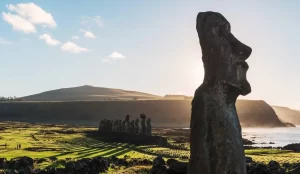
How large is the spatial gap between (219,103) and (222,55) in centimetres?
156

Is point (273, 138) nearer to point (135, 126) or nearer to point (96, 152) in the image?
point (135, 126)

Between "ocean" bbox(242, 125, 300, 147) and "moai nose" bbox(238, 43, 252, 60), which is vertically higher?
"moai nose" bbox(238, 43, 252, 60)

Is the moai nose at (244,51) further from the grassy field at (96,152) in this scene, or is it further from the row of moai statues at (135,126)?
the row of moai statues at (135,126)

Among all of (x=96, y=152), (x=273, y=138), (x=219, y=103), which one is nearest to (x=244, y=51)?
(x=219, y=103)

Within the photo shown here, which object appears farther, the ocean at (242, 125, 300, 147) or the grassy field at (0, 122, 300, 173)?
the ocean at (242, 125, 300, 147)

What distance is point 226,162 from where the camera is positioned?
42.3 feet

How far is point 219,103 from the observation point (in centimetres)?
1340

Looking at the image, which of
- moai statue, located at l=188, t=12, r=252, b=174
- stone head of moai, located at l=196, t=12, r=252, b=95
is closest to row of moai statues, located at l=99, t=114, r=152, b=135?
moai statue, located at l=188, t=12, r=252, b=174

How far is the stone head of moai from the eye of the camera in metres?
13.5

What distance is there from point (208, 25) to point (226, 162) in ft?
14.8

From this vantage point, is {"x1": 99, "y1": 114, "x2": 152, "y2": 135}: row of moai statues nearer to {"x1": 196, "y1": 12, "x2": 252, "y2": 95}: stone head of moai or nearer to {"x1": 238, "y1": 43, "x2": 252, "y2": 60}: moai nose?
{"x1": 196, "y1": 12, "x2": 252, "y2": 95}: stone head of moai

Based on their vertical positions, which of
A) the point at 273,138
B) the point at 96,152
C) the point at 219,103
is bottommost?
the point at 273,138

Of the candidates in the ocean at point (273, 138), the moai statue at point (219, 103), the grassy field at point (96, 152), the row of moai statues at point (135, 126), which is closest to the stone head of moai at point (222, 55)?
the moai statue at point (219, 103)

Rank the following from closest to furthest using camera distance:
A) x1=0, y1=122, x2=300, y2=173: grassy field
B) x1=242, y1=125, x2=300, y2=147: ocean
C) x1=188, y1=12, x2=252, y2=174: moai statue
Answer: x1=188, y1=12, x2=252, y2=174: moai statue, x1=0, y1=122, x2=300, y2=173: grassy field, x1=242, y1=125, x2=300, y2=147: ocean
